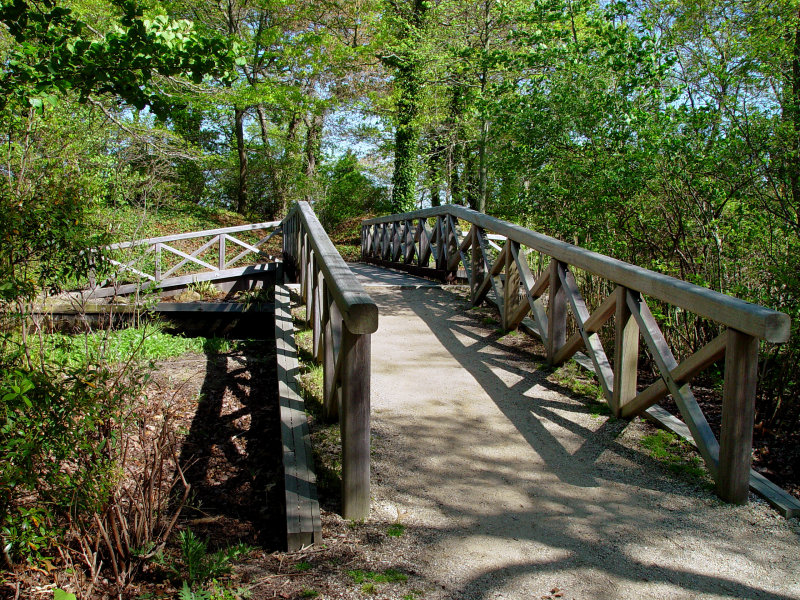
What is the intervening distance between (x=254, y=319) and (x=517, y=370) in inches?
194

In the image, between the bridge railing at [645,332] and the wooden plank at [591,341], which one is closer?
the bridge railing at [645,332]

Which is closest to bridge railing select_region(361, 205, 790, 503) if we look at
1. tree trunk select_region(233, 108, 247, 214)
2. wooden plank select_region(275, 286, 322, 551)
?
wooden plank select_region(275, 286, 322, 551)

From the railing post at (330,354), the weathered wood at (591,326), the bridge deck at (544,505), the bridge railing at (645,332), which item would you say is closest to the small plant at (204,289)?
the bridge railing at (645,332)

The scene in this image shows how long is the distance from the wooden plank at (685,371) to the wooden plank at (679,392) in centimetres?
5

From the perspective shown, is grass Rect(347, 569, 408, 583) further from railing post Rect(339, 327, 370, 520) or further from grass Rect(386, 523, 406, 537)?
railing post Rect(339, 327, 370, 520)

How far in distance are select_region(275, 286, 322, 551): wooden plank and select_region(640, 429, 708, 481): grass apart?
1.92 m

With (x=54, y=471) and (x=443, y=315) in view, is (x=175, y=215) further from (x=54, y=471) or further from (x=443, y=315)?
(x=54, y=471)

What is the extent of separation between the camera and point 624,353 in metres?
3.61

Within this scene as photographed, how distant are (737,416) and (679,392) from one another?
1.32 feet

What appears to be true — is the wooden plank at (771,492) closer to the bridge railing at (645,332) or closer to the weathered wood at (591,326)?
the bridge railing at (645,332)

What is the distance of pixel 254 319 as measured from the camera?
8.53 m

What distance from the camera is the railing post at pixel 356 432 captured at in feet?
8.66

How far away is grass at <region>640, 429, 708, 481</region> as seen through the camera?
10.3 feet

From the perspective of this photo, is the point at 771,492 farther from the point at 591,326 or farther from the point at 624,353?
the point at 591,326
